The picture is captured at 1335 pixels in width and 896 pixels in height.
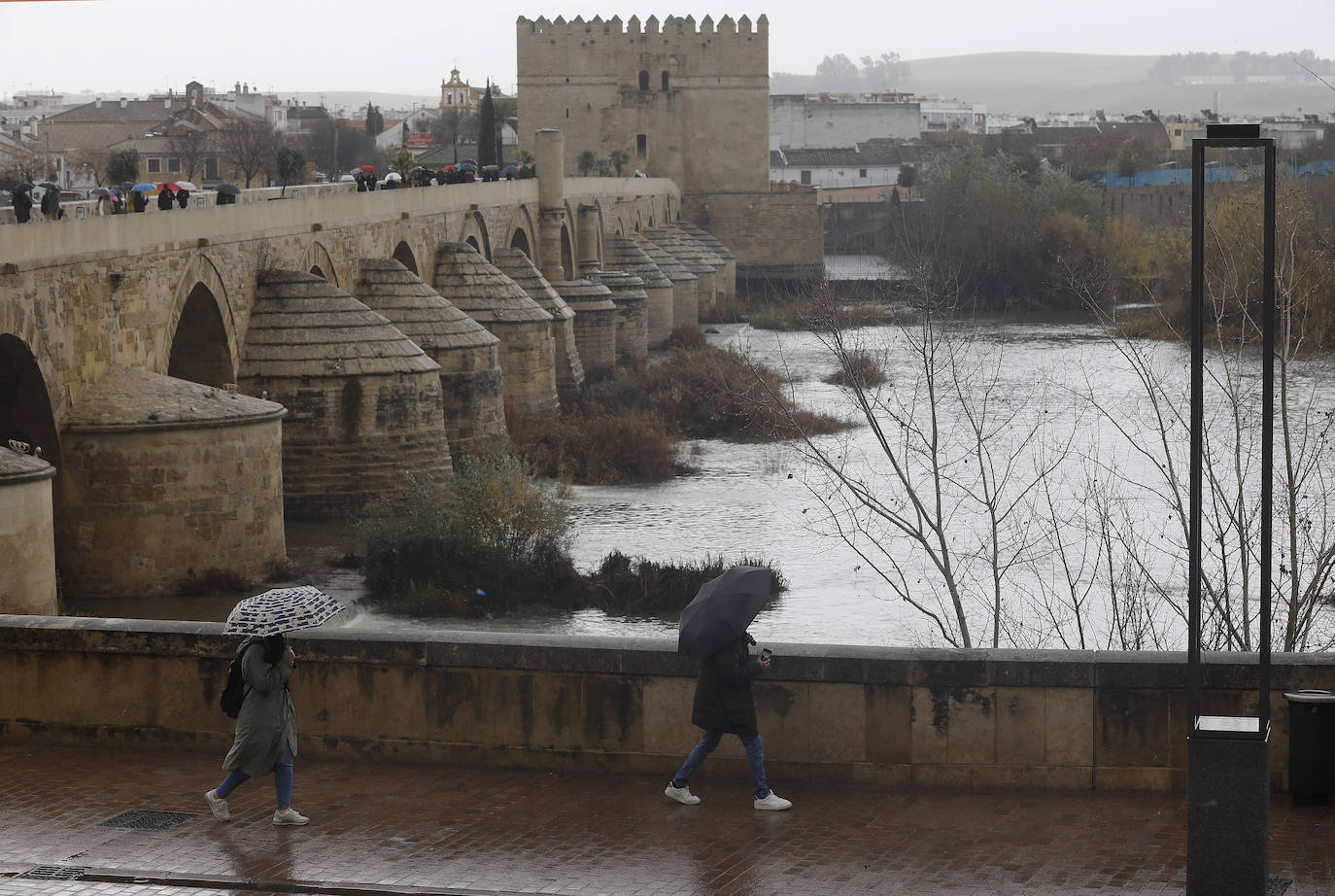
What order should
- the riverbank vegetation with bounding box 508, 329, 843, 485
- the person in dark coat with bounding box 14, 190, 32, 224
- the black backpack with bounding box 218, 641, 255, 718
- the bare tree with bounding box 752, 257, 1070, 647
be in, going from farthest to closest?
the riverbank vegetation with bounding box 508, 329, 843, 485, the person in dark coat with bounding box 14, 190, 32, 224, the bare tree with bounding box 752, 257, 1070, 647, the black backpack with bounding box 218, 641, 255, 718

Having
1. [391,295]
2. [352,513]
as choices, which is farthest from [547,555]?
[391,295]

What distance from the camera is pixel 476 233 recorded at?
3553cm

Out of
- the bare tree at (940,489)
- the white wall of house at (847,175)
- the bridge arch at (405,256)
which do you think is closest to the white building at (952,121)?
the white wall of house at (847,175)

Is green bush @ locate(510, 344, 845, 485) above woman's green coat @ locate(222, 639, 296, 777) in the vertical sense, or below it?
below

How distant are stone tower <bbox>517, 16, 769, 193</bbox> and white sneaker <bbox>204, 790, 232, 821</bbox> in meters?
57.4

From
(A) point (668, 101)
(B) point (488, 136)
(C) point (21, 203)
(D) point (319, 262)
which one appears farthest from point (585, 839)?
(A) point (668, 101)

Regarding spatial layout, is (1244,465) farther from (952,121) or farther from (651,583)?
(952,121)

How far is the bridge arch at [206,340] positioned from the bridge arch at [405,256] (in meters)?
7.73

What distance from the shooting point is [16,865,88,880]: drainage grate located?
6.68m

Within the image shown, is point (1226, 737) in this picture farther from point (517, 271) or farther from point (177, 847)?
point (517, 271)

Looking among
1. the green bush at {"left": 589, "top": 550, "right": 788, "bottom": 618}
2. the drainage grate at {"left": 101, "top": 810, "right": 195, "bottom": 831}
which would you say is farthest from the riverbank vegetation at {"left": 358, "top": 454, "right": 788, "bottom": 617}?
the drainage grate at {"left": 101, "top": 810, "right": 195, "bottom": 831}

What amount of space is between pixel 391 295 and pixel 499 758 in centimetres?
2008

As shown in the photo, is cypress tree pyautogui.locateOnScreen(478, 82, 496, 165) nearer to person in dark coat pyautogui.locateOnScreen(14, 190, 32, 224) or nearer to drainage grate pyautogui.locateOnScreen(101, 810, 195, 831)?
person in dark coat pyautogui.locateOnScreen(14, 190, 32, 224)

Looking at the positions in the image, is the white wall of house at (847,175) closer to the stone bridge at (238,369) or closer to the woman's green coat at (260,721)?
the stone bridge at (238,369)
